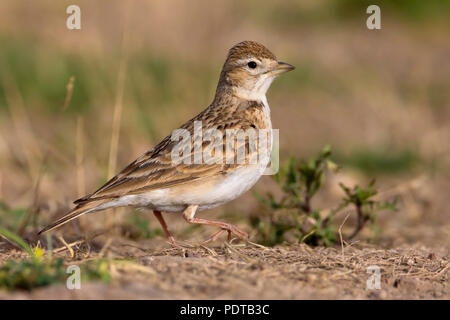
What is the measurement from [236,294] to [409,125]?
755cm

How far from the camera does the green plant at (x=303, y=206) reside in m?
6.20

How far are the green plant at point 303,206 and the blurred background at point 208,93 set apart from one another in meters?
0.81

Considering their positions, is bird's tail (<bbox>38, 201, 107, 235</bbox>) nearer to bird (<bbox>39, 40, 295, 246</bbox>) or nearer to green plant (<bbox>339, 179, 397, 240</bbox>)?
bird (<bbox>39, 40, 295, 246</bbox>)

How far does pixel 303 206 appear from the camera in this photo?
21.2 feet

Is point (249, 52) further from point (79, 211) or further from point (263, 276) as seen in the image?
point (263, 276)

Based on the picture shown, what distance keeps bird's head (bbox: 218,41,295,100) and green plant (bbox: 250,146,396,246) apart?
707 mm

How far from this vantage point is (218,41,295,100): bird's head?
6.32m

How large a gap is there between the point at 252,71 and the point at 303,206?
1289 mm

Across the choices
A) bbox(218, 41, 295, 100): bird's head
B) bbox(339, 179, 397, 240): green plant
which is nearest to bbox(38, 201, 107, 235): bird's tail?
bbox(218, 41, 295, 100): bird's head

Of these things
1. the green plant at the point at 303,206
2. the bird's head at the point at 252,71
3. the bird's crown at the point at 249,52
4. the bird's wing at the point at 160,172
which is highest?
the bird's crown at the point at 249,52

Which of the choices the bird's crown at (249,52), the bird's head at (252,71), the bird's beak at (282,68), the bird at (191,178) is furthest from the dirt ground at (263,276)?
the bird's crown at (249,52)

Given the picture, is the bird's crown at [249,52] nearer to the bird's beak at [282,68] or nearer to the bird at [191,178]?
the bird's beak at [282,68]

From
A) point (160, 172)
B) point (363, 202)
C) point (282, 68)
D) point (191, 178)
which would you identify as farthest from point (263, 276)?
point (282, 68)
